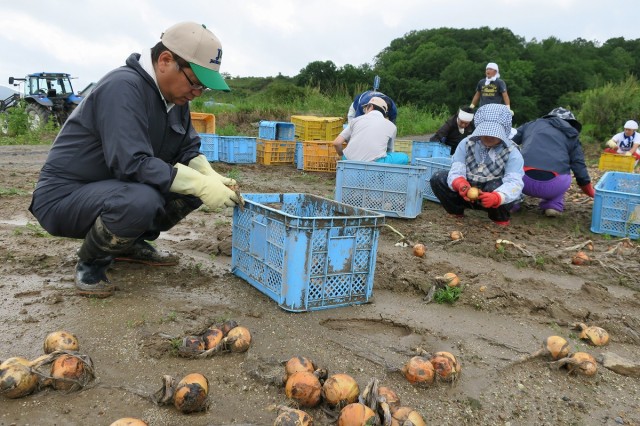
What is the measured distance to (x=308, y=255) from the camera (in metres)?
2.73

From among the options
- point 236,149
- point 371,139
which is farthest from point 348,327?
point 236,149

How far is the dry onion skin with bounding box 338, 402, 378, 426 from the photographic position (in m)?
1.76

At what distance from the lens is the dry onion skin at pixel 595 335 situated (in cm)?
273

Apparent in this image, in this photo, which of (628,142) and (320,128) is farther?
(628,142)

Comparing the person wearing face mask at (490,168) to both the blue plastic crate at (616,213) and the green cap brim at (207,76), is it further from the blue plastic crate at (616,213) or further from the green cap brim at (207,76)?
the green cap brim at (207,76)

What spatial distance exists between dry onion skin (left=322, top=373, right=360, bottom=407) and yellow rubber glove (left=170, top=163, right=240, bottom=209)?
135 centimetres

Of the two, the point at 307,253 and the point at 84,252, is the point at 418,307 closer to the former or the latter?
the point at 307,253

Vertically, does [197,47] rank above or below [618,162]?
above

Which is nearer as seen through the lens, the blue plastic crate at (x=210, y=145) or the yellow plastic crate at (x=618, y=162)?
the blue plastic crate at (x=210, y=145)

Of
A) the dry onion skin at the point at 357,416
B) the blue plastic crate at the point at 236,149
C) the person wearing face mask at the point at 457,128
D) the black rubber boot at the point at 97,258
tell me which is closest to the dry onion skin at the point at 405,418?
the dry onion skin at the point at 357,416

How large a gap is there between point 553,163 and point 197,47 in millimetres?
4348

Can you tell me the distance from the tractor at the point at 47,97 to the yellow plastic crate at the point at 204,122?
271 inches

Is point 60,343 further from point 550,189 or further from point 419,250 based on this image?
point 550,189

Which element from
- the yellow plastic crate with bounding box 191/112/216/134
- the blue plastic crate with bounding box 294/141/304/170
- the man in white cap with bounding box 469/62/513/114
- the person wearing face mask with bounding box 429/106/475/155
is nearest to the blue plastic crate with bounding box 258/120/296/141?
the yellow plastic crate with bounding box 191/112/216/134
